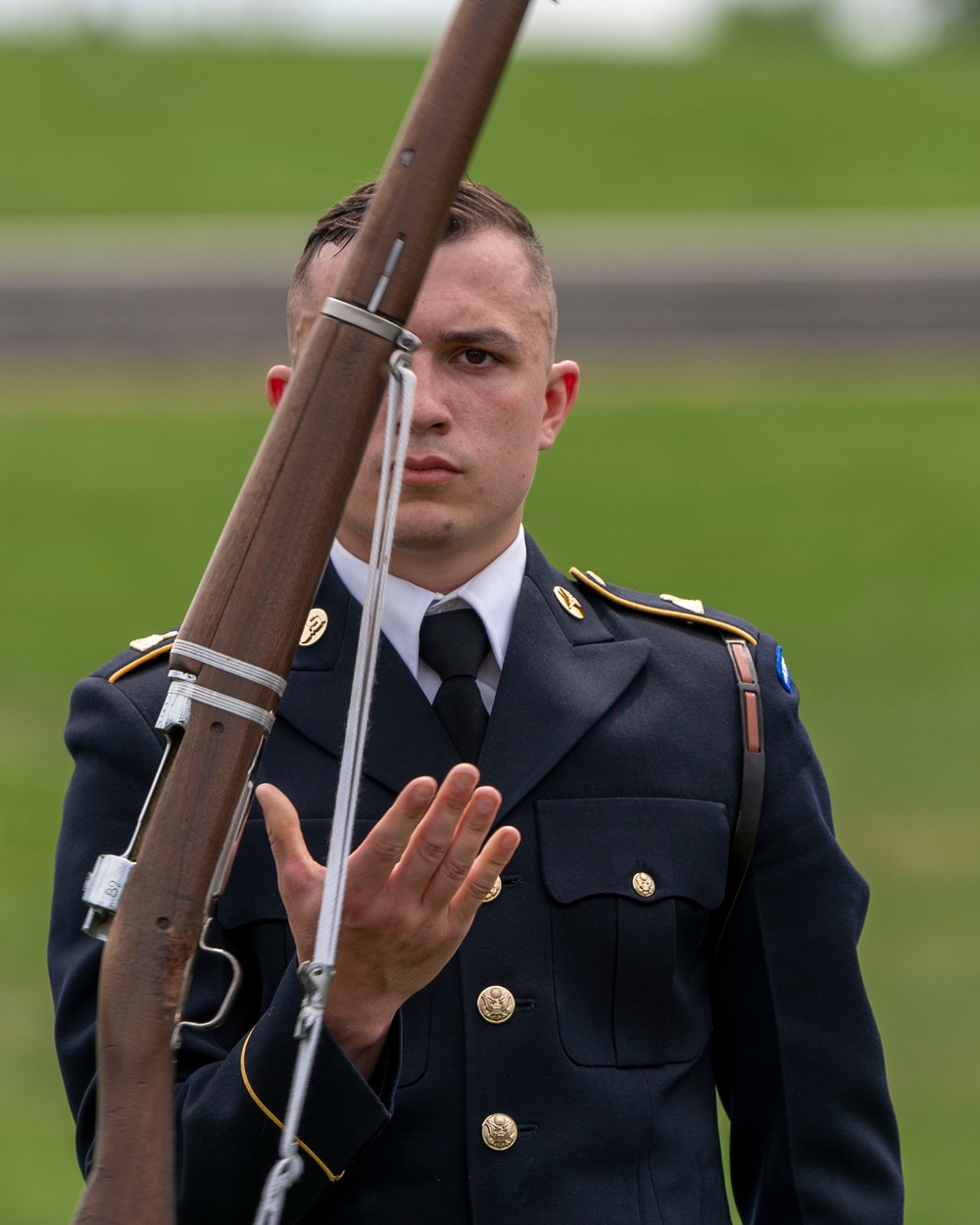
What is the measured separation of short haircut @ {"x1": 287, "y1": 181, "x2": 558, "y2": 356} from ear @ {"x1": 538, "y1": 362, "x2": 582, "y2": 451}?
80 millimetres

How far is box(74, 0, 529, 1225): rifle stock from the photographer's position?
187 centimetres

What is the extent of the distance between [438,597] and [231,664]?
0.58m

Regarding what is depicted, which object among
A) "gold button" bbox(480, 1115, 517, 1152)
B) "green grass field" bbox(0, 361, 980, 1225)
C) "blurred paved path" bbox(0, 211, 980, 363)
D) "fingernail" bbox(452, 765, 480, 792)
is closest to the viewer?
"fingernail" bbox(452, 765, 480, 792)

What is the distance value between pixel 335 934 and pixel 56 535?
1301cm

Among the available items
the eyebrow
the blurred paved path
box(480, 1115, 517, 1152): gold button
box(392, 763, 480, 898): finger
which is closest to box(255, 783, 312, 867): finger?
box(392, 763, 480, 898): finger

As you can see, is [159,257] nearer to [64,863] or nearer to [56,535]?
[56,535]

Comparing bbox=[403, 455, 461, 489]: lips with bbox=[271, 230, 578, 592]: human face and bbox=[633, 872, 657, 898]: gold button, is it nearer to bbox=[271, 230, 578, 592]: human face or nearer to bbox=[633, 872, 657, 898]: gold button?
bbox=[271, 230, 578, 592]: human face

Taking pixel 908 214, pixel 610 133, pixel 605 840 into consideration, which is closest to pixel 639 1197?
pixel 605 840

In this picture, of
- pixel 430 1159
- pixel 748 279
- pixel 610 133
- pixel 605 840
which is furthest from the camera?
pixel 610 133

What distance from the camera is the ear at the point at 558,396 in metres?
2.61

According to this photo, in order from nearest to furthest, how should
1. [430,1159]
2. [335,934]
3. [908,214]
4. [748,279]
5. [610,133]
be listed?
[335,934] < [430,1159] < [748,279] < [908,214] < [610,133]

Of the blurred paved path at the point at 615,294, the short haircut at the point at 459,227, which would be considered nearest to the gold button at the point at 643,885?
the short haircut at the point at 459,227

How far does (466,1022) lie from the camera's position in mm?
2346

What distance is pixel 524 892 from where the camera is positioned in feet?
7.95
